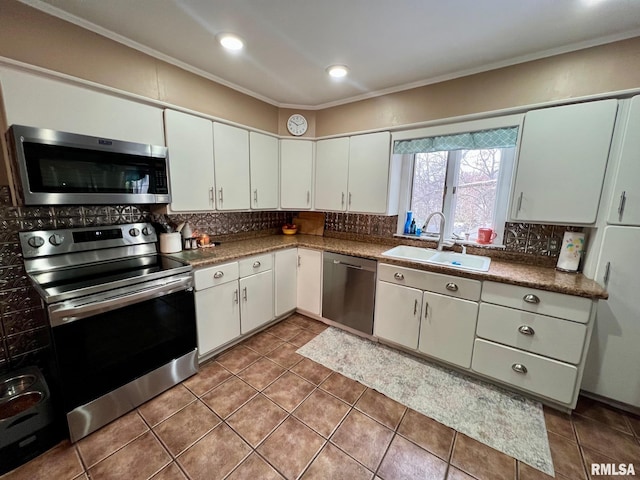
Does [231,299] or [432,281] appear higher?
[432,281]

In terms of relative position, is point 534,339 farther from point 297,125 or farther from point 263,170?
point 297,125

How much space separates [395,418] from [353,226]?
6.37 ft

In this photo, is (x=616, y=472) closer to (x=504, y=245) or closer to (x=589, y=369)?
(x=589, y=369)

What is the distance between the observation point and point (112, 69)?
5.75ft

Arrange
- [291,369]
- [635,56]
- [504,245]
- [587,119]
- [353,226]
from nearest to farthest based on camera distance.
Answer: [635,56]
[587,119]
[291,369]
[504,245]
[353,226]

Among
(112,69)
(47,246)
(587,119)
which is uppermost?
(112,69)

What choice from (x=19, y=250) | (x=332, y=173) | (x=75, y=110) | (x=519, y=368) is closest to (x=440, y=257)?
(x=519, y=368)

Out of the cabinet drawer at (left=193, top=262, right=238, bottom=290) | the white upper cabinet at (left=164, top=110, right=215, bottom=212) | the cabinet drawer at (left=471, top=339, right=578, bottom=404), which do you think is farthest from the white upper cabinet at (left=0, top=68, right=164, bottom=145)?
the cabinet drawer at (left=471, top=339, right=578, bottom=404)

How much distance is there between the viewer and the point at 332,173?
2.90 meters

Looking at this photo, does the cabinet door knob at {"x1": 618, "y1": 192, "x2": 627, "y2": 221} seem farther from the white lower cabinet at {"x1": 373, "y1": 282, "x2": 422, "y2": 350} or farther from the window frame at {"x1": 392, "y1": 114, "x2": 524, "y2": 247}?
the white lower cabinet at {"x1": 373, "y1": 282, "x2": 422, "y2": 350}

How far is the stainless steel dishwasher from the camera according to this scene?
8.05 ft

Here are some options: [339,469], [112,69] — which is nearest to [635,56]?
[339,469]

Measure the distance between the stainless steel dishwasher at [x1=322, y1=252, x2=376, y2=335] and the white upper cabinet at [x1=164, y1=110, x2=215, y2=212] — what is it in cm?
131

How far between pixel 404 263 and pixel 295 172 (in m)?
1.62
